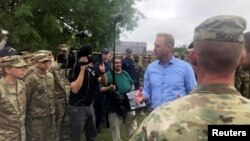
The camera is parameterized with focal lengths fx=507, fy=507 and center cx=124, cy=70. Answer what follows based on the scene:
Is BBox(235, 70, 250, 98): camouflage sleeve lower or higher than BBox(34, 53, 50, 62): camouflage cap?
lower

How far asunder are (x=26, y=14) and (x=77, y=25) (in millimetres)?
2826

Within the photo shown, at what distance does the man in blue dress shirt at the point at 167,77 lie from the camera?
552 cm

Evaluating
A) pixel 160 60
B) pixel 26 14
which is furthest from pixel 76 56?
pixel 26 14

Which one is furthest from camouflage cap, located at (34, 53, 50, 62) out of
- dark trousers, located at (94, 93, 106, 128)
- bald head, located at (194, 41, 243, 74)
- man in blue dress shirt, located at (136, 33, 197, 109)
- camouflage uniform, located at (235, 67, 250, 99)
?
bald head, located at (194, 41, 243, 74)

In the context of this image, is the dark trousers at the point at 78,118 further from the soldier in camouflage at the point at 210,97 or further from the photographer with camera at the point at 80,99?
the soldier in camouflage at the point at 210,97

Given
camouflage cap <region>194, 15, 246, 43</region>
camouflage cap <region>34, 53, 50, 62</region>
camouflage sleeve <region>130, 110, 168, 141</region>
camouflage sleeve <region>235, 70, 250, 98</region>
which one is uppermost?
camouflage cap <region>194, 15, 246, 43</region>

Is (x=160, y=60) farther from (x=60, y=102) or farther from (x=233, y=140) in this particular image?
(x=233, y=140)

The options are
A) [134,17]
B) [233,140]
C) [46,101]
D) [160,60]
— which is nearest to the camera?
[233,140]

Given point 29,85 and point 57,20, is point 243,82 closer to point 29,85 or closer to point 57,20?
point 29,85

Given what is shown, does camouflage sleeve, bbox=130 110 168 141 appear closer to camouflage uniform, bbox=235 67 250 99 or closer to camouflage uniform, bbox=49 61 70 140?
camouflage uniform, bbox=235 67 250 99

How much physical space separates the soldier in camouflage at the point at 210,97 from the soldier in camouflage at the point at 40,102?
4.75 m

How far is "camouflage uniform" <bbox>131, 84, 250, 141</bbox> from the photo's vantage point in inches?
83.4

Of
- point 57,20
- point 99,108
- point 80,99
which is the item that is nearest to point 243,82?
point 80,99

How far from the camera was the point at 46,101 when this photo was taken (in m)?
6.88
